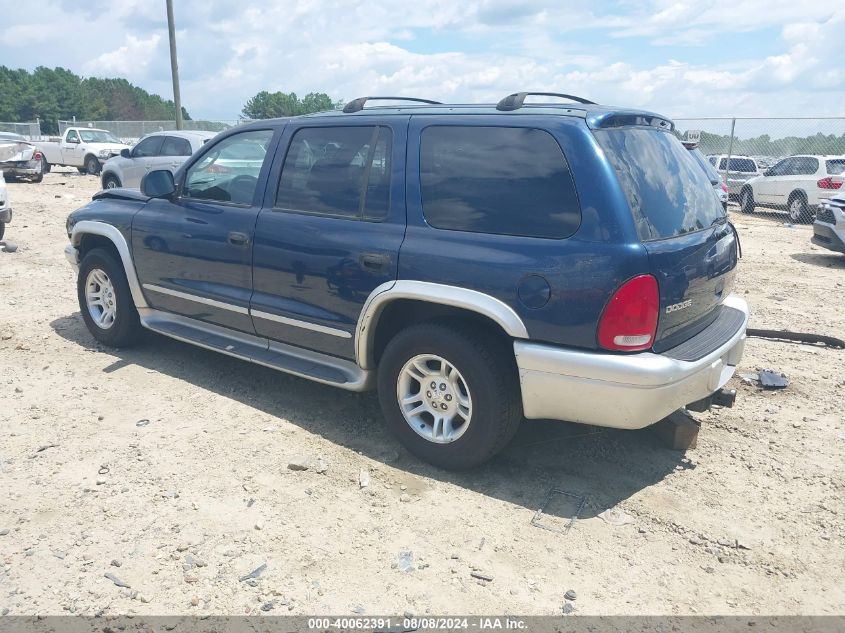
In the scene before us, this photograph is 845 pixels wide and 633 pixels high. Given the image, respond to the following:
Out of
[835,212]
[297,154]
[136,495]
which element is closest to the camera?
[136,495]

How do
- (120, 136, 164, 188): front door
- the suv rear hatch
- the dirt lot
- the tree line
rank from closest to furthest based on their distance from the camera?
the dirt lot → the suv rear hatch → (120, 136, 164, 188): front door → the tree line

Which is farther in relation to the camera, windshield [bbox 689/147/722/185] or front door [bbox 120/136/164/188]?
front door [bbox 120/136/164/188]

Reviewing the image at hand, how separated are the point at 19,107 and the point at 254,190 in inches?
3674

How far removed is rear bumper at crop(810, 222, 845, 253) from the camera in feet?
33.9

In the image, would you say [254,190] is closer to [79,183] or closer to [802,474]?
[802,474]

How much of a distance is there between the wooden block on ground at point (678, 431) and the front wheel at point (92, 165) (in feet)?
80.8

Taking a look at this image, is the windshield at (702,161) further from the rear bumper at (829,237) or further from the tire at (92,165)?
the tire at (92,165)

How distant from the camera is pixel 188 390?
16.3 ft

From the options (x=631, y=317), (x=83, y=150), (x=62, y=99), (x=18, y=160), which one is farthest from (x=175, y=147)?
(x=62, y=99)

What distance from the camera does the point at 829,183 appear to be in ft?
50.3

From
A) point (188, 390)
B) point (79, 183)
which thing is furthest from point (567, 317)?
point (79, 183)

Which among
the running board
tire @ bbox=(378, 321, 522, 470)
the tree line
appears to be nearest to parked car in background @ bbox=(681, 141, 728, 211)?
tire @ bbox=(378, 321, 522, 470)

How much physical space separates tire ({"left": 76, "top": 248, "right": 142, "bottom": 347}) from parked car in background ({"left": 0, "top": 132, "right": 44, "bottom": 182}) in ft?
51.3

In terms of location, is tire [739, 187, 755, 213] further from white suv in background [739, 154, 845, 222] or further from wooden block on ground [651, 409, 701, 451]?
wooden block on ground [651, 409, 701, 451]
